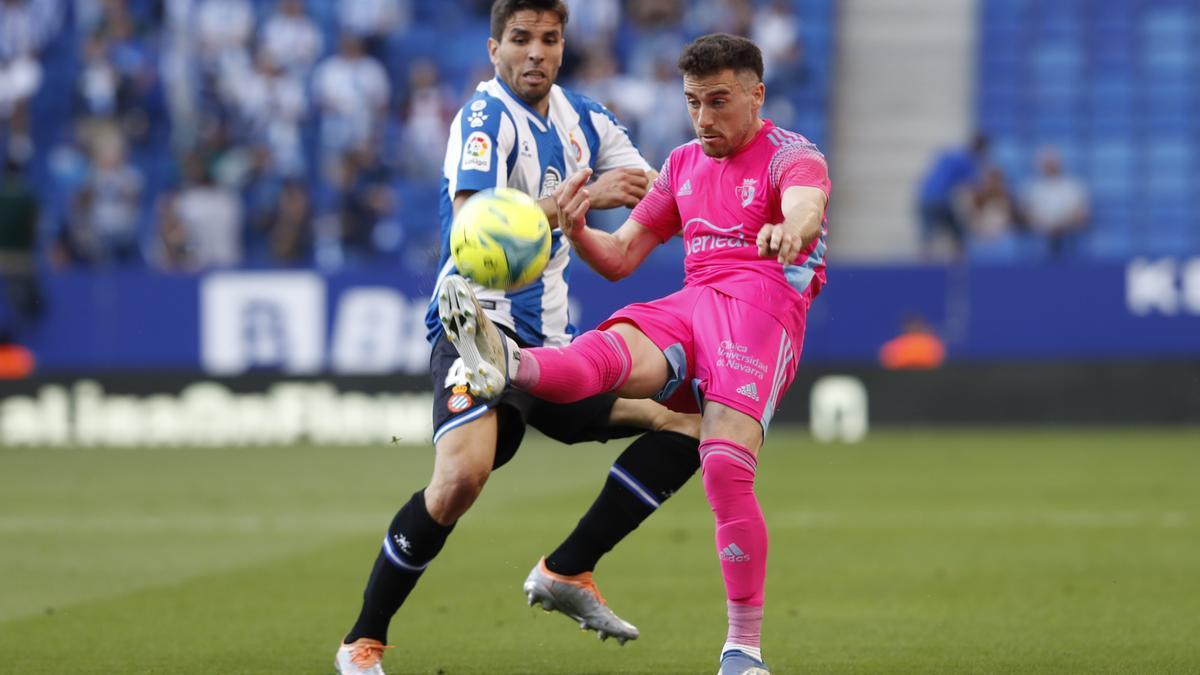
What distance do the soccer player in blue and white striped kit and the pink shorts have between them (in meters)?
0.33

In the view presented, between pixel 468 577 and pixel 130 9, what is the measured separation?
1468 centimetres

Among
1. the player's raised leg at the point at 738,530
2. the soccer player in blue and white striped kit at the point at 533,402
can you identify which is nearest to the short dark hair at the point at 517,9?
the soccer player in blue and white striped kit at the point at 533,402

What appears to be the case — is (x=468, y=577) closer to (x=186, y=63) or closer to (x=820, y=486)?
(x=820, y=486)

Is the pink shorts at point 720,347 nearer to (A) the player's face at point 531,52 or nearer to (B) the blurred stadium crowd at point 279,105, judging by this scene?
(A) the player's face at point 531,52

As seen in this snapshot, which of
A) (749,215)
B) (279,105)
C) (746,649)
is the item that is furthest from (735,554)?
(279,105)

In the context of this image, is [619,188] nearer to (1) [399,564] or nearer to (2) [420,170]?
(1) [399,564]

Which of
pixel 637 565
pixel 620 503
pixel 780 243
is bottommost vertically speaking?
pixel 637 565

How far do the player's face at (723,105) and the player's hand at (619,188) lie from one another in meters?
0.42

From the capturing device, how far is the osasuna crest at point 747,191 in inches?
249

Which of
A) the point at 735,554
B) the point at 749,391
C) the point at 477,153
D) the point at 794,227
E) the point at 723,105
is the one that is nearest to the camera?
the point at 794,227

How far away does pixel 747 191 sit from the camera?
20.8ft

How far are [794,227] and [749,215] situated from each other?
583 mm

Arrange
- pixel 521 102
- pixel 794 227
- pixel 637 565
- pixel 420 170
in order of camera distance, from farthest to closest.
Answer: pixel 420 170, pixel 637 565, pixel 521 102, pixel 794 227

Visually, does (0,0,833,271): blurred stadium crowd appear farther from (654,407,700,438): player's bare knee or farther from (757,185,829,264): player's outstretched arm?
(757,185,829,264): player's outstretched arm
